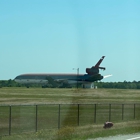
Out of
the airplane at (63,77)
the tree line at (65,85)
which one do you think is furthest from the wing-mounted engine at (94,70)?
the tree line at (65,85)

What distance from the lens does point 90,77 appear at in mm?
98188

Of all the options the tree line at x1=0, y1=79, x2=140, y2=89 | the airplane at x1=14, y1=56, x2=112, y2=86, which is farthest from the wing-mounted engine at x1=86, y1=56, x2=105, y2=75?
the tree line at x1=0, y1=79, x2=140, y2=89

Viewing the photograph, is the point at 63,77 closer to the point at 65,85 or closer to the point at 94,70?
the point at 65,85

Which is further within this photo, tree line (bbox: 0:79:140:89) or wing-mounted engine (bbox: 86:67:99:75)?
tree line (bbox: 0:79:140:89)

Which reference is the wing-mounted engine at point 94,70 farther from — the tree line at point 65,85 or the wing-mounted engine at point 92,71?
the tree line at point 65,85

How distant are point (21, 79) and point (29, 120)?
77995 millimetres

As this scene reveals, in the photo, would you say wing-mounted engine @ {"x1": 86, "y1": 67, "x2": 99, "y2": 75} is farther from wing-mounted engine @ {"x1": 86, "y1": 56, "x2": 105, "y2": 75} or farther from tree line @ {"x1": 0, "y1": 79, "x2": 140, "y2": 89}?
tree line @ {"x1": 0, "y1": 79, "x2": 140, "y2": 89}

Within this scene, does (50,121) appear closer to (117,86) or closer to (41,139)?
(41,139)

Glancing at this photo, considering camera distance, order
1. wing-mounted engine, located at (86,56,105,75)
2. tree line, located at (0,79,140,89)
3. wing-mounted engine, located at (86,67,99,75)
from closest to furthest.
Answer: wing-mounted engine, located at (86,67,99,75)
wing-mounted engine, located at (86,56,105,75)
tree line, located at (0,79,140,89)

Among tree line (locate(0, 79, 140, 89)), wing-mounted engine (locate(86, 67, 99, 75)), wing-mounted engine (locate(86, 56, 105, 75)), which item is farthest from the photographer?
tree line (locate(0, 79, 140, 89))

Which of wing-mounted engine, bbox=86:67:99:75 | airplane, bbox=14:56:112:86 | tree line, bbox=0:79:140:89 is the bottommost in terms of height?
tree line, bbox=0:79:140:89

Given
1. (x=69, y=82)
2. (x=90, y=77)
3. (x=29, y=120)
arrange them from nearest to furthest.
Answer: (x=29, y=120), (x=90, y=77), (x=69, y=82)

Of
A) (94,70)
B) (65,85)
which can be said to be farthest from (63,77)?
(94,70)

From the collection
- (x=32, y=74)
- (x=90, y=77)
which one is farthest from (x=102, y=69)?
(x=32, y=74)
